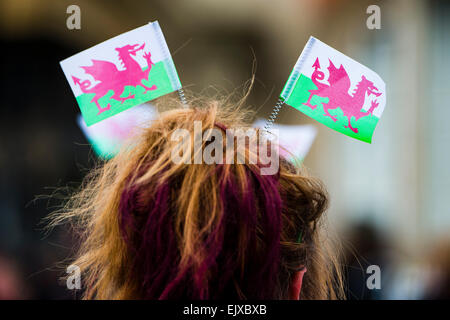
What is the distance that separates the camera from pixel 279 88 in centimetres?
323

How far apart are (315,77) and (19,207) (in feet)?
8.49

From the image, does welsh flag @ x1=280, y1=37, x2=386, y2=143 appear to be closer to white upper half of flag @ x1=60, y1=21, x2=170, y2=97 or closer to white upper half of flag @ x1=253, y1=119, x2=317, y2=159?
white upper half of flag @ x1=253, y1=119, x2=317, y2=159

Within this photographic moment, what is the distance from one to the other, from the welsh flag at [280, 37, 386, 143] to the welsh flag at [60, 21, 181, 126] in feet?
0.76

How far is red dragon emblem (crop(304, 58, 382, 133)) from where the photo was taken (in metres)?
0.71

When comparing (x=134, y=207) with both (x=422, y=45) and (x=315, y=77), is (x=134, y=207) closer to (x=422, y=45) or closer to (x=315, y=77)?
(x=315, y=77)

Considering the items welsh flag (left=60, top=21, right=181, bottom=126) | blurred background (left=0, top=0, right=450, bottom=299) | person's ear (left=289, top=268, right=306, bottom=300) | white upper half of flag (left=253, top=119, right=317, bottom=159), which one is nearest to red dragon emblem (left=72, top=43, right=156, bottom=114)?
welsh flag (left=60, top=21, right=181, bottom=126)

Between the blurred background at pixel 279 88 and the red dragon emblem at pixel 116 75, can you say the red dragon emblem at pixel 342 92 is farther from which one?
the blurred background at pixel 279 88

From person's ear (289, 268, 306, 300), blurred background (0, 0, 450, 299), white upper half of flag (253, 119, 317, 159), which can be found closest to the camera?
person's ear (289, 268, 306, 300)

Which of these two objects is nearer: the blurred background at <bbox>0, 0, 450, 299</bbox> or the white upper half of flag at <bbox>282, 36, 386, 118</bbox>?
the white upper half of flag at <bbox>282, 36, 386, 118</bbox>

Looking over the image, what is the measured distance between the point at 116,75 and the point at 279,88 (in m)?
2.64

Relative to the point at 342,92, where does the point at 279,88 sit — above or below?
above

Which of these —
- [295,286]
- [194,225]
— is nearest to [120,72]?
[194,225]

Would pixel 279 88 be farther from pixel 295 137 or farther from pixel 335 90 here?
pixel 335 90

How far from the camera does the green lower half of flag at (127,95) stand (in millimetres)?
698
